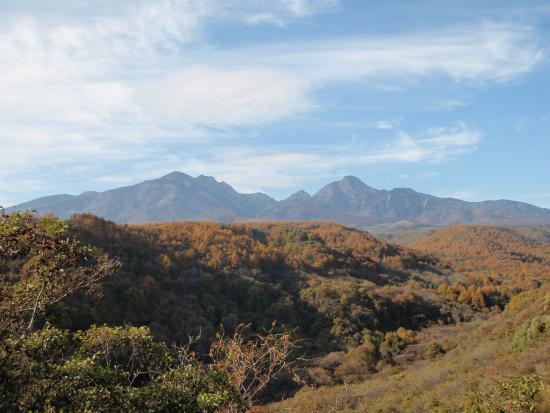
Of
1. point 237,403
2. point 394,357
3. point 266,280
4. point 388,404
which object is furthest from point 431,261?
point 237,403

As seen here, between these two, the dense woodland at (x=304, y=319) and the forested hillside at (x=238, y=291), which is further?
the forested hillside at (x=238, y=291)

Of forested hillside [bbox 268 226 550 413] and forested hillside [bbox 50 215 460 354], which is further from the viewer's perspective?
forested hillside [bbox 50 215 460 354]

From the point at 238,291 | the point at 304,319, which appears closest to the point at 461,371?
the point at 304,319

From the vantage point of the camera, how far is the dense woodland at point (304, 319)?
35.2 feet

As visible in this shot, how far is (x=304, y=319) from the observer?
215ft

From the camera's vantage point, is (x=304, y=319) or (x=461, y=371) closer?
(x=461, y=371)

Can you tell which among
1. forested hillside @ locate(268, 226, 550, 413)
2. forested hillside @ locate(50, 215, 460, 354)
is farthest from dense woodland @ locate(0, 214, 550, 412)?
forested hillside @ locate(50, 215, 460, 354)

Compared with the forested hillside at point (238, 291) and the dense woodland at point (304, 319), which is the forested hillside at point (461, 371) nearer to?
the dense woodland at point (304, 319)

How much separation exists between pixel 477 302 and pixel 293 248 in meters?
47.1

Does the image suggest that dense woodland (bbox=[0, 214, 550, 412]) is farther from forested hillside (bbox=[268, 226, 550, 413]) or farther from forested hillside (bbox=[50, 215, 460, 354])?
forested hillside (bbox=[50, 215, 460, 354])

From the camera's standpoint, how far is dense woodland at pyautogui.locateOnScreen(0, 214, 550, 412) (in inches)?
423

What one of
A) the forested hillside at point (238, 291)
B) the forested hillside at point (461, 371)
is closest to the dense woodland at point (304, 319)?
the forested hillside at point (461, 371)

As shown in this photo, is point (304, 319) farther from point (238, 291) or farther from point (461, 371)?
point (461, 371)

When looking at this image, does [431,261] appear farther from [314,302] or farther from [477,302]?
[314,302]
